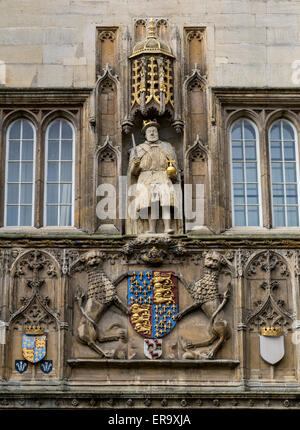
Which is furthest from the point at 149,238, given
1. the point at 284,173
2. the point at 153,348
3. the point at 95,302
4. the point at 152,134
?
the point at 284,173

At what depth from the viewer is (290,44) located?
19.2 metres

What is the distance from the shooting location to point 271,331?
17.4m

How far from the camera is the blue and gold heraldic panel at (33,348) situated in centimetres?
1716

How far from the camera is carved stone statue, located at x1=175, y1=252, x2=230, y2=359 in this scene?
17250 mm

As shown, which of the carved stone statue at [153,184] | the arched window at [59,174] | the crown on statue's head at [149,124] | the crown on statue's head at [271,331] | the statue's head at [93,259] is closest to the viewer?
the crown on statue's head at [271,331]

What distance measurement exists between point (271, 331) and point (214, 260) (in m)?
1.33

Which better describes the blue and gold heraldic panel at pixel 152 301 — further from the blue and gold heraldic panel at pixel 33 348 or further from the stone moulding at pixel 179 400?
the blue and gold heraldic panel at pixel 33 348

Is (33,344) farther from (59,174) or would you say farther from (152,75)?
(152,75)

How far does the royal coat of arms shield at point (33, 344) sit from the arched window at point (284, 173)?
401cm

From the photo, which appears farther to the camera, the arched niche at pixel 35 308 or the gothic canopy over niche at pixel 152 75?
the gothic canopy over niche at pixel 152 75

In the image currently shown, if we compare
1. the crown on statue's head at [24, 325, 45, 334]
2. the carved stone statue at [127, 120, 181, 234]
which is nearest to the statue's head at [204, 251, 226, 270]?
the carved stone statue at [127, 120, 181, 234]

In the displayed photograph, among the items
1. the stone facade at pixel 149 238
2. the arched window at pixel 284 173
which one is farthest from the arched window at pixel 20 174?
the arched window at pixel 284 173

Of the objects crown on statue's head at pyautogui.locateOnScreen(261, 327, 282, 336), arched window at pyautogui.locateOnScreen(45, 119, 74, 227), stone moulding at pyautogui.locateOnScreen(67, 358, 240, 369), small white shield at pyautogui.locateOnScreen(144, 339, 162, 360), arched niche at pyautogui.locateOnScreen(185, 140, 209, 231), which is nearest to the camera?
stone moulding at pyautogui.locateOnScreen(67, 358, 240, 369)

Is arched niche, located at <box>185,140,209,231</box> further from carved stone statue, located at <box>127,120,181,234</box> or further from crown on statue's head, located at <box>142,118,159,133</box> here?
crown on statue's head, located at <box>142,118,159,133</box>
